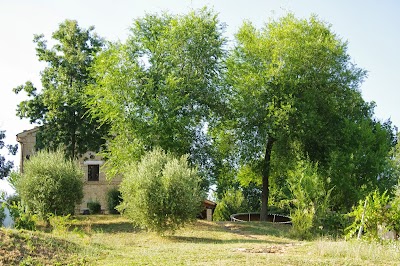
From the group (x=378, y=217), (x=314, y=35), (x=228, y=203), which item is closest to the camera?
(x=378, y=217)

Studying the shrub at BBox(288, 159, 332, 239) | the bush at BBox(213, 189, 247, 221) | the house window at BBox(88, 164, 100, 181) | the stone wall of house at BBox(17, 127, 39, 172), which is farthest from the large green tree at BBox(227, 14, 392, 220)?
the stone wall of house at BBox(17, 127, 39, 172)

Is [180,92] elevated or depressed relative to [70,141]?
elevated

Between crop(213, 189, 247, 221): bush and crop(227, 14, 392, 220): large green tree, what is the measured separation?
9.68 metres

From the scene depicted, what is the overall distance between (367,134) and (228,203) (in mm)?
14787

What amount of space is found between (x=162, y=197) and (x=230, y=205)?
22947 millimetres

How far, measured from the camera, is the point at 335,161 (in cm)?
3003

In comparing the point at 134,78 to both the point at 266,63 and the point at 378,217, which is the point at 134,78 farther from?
the point at 378,217

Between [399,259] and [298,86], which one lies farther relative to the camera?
[298,86]

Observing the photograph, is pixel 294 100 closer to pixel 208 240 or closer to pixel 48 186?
pixel 208 240

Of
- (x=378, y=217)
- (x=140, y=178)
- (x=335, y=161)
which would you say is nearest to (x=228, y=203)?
(x=335, y=161)

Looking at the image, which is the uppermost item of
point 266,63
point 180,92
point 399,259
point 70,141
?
point 266,63

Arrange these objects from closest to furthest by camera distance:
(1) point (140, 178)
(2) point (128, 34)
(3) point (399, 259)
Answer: (3) point (399, 259)
(1) point (140, 178)
(2) point (128, 34)

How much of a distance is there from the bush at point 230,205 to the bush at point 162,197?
21.0 metres

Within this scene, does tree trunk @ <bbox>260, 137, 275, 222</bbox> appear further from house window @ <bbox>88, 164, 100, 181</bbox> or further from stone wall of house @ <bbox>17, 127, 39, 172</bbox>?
stone wall of house @ <bbox>17, 127, 39, 172</bbox>
